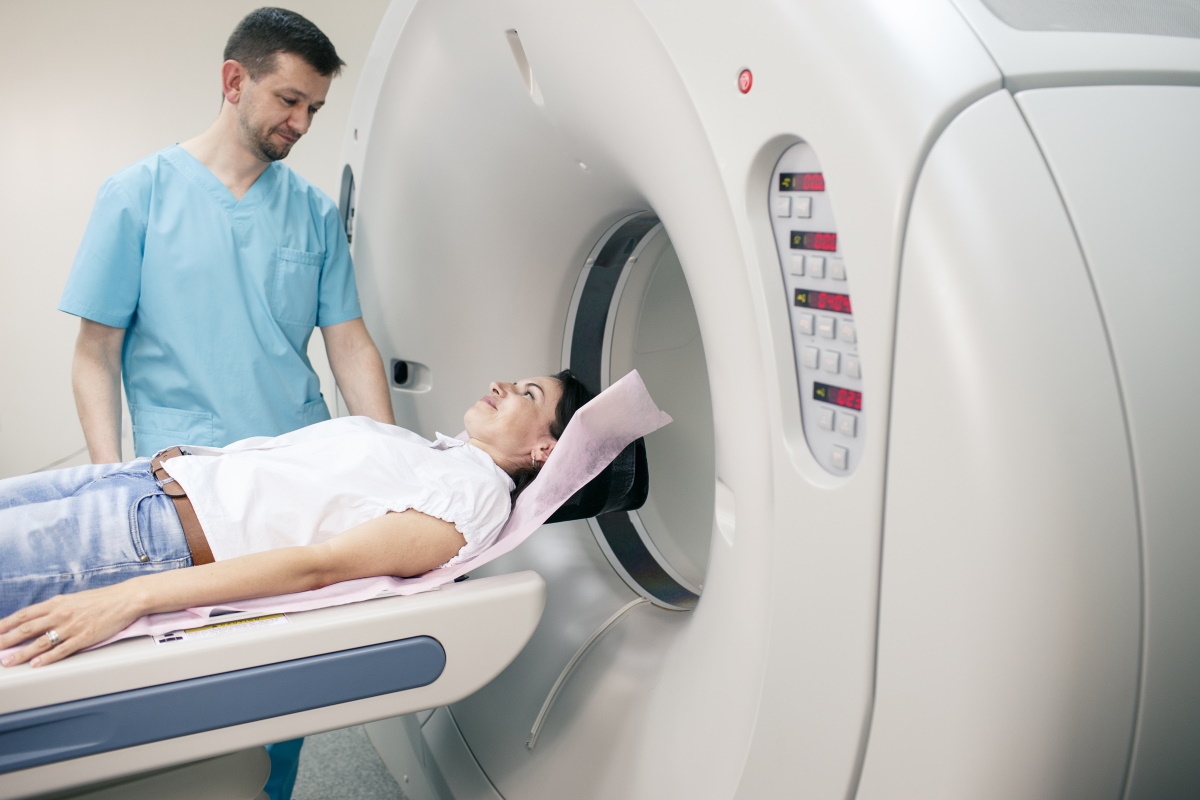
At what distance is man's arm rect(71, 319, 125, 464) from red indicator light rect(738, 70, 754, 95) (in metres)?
1.24

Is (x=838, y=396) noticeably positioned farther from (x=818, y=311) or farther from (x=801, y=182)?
(x=801, y=182)

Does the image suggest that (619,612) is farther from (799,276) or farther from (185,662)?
(799,276)

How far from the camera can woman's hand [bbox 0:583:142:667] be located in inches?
37.2

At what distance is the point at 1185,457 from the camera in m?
0.65

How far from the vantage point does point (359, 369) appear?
5.73 ft

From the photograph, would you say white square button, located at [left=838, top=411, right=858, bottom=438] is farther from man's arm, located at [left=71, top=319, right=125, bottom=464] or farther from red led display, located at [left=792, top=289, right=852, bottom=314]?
man's arm, located at [left=71, top=319, right=125, bottom=464]

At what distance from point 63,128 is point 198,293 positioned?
6.28 feet

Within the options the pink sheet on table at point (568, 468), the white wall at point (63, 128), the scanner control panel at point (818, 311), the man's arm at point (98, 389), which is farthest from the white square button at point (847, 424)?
the white wall at point (63, 128)

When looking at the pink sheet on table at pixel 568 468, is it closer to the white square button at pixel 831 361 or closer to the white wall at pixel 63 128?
the white square button at pixel 831 361

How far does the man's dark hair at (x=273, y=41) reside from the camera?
1551 millimetres

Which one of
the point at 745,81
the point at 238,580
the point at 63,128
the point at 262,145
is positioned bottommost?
the point at 238,580

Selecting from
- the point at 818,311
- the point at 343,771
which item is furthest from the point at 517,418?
the point at 343,771

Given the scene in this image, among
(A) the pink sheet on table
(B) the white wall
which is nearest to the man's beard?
(A) the pink sheet on table

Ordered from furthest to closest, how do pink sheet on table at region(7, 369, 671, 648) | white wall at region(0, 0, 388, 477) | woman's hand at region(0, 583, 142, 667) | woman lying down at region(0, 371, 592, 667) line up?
white wall at region(0, 0, 388, 477) → pink sheet on table at region(7, 369, 671, 648) → woman lying down at region(0, 371, 592, 667) → woman's hand at region(0, 583, 142, 667)
